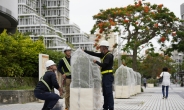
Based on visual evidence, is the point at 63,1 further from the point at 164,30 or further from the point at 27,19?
the point at 164,30

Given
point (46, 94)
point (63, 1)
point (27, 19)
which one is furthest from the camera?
point (63, 1)

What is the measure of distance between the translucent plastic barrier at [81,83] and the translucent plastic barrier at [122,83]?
36.0ft

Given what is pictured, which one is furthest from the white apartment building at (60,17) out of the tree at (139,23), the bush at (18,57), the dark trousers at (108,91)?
the dark trousers at (108,91)

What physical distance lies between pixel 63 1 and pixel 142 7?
7972 centimetres

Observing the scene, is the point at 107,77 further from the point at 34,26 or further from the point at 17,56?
the point at 34,26

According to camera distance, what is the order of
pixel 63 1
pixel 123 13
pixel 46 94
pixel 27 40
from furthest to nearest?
pixel 63 1 < pixel 123 13 < pixel 27 40 < pixel 46 94

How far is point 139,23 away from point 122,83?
30.6ft

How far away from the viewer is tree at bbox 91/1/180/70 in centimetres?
3014

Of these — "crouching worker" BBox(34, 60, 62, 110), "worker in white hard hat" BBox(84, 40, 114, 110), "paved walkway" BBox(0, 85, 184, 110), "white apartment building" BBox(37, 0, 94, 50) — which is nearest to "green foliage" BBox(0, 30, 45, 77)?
"paved walkway" BBox(0, 85, 184, 110)

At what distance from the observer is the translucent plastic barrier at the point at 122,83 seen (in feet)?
72.3

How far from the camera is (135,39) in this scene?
100ft

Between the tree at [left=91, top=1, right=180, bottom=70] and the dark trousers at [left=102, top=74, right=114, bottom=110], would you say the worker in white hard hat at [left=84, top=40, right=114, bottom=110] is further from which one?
the tree at [left=91, top=1, right=180, bottom=70]

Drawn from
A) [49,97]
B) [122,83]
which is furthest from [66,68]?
[122,83]

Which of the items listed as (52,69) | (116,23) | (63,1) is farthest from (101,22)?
(63,1)
